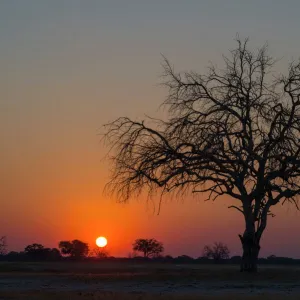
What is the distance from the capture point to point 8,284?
1331 inches

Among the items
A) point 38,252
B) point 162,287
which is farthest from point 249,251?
point 38,252

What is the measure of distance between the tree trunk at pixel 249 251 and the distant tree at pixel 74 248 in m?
80.5

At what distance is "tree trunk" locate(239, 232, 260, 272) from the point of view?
125 ft

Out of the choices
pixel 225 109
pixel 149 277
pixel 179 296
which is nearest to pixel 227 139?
pixel 225 109

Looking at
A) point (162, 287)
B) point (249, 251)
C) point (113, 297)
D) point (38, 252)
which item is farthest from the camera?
A: point (38, 252)

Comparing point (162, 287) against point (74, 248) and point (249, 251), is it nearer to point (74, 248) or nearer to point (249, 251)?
point (249, 251)

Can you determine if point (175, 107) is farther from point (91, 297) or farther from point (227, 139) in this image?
point (91, 297)

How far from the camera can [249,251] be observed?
3809 centimetres

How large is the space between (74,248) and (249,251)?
8394cm

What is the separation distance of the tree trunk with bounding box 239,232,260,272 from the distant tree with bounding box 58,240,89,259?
3168 inches

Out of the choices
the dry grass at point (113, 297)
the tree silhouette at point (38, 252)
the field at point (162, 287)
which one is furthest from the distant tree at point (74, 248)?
the dry grass at point (113, 297)

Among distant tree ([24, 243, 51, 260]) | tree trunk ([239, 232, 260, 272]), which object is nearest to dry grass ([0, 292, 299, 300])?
tree trunk ([239, 232, 260, 272])

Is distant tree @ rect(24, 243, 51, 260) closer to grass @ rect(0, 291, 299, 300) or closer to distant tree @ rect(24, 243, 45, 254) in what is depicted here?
distant tree @ rect(24, 243, 45, 254)

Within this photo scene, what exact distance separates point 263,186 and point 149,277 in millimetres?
7216
